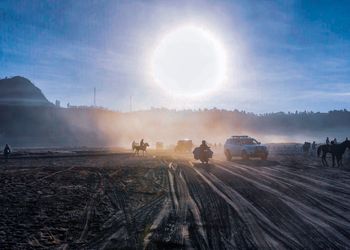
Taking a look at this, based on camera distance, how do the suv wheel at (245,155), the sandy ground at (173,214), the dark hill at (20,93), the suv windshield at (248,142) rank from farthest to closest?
the dark hill at (20,93), the suv windshield at (248,142), the suv wheel at (245,155), the sandy ground at (173,214)

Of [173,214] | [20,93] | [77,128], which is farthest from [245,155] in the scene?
[20,93]

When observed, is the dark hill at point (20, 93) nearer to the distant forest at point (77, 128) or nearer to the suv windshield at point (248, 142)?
the distant forest at point (77, 128)

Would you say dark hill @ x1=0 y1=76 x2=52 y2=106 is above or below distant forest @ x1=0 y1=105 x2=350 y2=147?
above

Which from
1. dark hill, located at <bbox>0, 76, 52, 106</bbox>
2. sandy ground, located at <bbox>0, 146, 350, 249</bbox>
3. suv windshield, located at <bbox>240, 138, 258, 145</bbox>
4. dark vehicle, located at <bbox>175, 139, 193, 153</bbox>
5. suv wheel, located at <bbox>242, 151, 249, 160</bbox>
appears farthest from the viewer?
dark hill, located at <bbox>0, 76, 52, 106</bbox>

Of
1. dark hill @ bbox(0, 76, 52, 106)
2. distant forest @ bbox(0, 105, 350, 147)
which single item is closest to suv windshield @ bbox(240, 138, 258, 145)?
distant forest @ bbox(0, 105, 350, 147)

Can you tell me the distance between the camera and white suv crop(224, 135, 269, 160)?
33.8m

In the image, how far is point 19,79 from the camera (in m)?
142

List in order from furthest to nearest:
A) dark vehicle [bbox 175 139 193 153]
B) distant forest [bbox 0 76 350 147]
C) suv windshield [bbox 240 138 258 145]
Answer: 1. distant forest [bbox 0 76 350 147]
2. dark vehicle [bbox 175 139 193 153]
3. suv windshield [bbox 240 138 258 145]

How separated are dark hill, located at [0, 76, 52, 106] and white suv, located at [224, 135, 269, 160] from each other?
344ft

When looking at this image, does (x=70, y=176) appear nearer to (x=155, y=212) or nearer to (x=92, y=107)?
(x=155, y=212)

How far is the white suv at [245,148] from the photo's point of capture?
1332 inches

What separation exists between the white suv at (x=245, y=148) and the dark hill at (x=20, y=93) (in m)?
105

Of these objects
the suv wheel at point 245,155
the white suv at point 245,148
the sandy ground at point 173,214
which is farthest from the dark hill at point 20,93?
the sandy ground at point 173,214

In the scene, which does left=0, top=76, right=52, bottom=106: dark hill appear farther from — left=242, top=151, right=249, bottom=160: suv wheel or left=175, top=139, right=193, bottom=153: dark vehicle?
left=242, top=151, right=249, bottom=160: suv wheel
